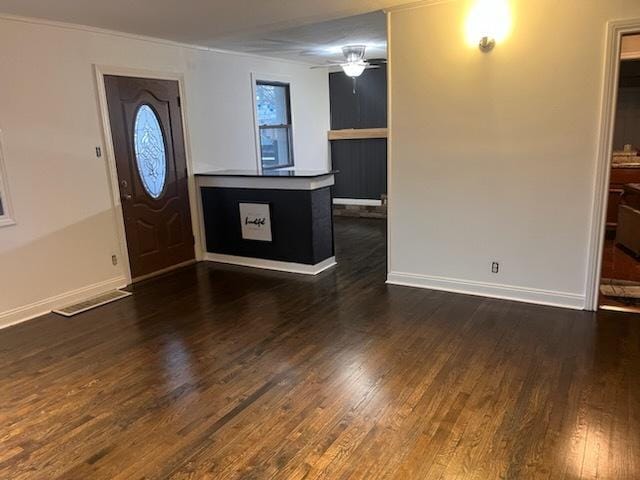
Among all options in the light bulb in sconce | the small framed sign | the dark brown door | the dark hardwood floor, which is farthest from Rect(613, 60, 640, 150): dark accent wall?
the dark brown door

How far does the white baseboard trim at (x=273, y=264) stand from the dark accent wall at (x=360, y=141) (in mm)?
2811

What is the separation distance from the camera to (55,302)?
13.7 feet

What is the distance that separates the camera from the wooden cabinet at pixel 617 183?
221 inches

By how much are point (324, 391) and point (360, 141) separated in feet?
18.8

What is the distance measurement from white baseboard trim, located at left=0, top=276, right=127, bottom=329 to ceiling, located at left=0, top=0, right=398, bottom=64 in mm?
2314

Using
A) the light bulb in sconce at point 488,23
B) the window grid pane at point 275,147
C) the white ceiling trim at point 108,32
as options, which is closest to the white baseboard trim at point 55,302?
the white ceiling trim at point 108,32

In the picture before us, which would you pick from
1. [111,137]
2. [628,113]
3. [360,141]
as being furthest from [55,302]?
[628,113]

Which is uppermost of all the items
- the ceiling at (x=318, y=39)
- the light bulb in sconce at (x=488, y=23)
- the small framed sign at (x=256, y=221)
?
the ceiling at (x=318, y=39)

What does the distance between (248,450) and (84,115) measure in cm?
345

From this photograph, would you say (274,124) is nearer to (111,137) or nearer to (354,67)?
(354,67)

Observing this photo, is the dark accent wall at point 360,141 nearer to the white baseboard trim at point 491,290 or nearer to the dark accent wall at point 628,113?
the dark accent wall at point 628,113

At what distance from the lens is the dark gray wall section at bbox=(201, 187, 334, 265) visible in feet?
16.0

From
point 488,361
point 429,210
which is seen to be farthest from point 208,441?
point 429,210

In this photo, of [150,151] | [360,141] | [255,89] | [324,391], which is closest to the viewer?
[324,391]
